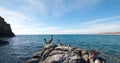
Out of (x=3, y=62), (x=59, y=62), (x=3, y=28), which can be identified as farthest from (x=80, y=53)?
(x=3, y=28)

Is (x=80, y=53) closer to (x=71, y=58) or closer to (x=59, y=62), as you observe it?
(x=71, y=58)

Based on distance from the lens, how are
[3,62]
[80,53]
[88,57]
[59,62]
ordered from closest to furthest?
[59,62]
[88,57]
[80,53]
[3,62]

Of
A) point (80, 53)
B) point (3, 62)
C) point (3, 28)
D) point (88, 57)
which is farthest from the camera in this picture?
point (3, 28)

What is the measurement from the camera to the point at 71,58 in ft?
56.8

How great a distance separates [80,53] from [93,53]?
300cm

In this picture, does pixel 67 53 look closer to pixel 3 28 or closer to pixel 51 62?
pixel 51 62

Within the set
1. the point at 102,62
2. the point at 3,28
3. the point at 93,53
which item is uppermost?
the point at 3,28

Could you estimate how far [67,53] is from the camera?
60.9 feet

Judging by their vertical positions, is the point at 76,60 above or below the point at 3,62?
above

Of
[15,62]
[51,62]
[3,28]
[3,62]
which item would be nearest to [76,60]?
[51,62]

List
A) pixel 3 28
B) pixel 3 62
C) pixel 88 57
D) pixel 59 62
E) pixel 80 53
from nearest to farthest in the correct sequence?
pixel 59 62, pixel 88 57, pixel 80 53, pixel 3 62, pixel 3 28

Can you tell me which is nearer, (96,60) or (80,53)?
(96,60)

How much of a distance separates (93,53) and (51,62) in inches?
240

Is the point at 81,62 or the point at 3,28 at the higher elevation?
the point at 3,28
